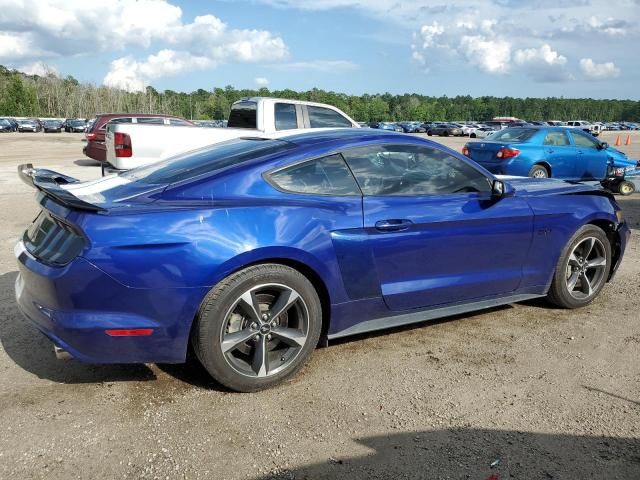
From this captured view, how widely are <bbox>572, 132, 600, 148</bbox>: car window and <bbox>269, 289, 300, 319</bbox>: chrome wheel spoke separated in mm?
11413

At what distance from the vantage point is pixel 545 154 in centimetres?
1212

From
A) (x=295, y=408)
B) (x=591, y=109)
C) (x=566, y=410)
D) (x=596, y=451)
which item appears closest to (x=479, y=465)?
(x=596, y=451)

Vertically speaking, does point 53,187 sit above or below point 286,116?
below

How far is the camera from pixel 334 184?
3666 mm

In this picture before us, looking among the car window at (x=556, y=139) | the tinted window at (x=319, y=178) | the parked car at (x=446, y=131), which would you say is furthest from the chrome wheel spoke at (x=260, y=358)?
the parked car at (x=446, y=131)

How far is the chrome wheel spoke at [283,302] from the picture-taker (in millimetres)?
3359

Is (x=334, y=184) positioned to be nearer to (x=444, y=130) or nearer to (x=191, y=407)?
(x=191, y=407)

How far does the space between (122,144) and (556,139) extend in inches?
361

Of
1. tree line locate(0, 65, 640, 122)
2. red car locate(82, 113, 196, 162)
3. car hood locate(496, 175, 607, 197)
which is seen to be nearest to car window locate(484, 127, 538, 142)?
car hood locate(496, 175, 607, 197)

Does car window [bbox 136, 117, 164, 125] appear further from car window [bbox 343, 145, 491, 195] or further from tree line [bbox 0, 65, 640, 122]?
tree line [bbox 0, 65, 640, 122]

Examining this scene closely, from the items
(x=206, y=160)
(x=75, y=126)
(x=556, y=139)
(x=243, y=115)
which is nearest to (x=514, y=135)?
(x=556, y=139)

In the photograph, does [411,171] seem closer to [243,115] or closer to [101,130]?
[243,115]

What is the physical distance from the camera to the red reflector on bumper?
301 cm

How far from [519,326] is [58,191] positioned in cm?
349
